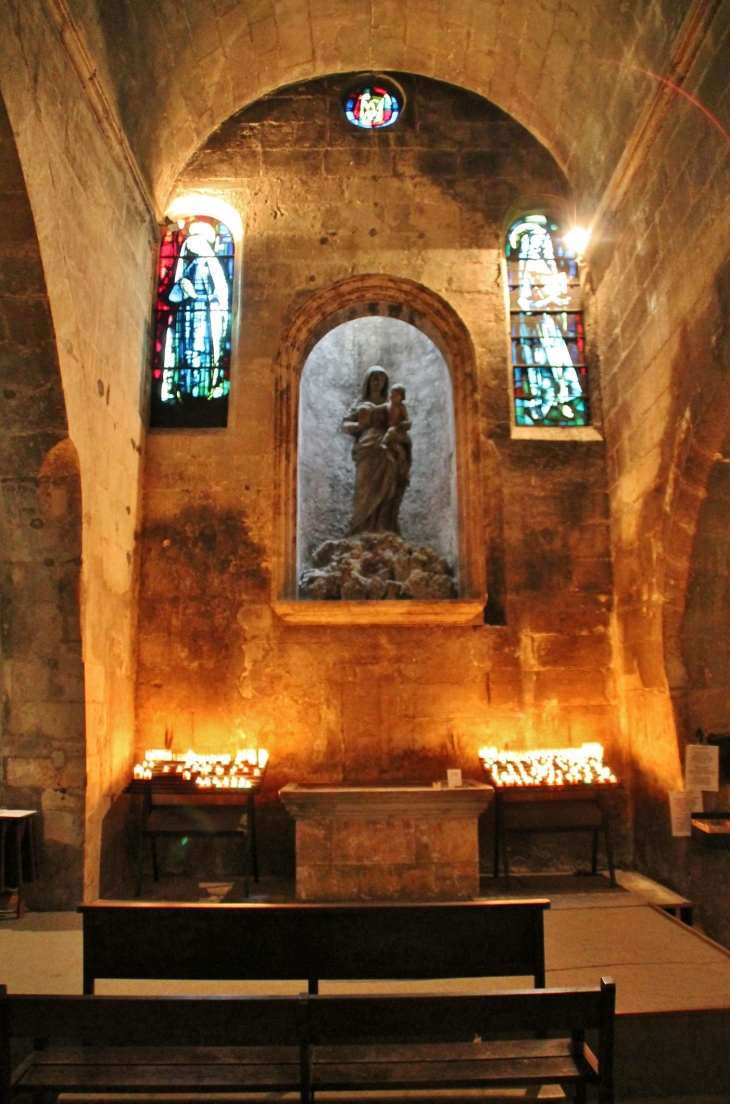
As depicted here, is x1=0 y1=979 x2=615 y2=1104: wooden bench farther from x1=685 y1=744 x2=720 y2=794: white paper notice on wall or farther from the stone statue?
the stone statue

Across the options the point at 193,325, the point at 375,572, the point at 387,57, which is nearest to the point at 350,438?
the point at 193,325

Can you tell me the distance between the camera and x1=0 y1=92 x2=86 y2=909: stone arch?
16.2ft

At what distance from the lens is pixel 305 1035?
2.18 metres

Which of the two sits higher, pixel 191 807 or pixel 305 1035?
pixel 305 1035

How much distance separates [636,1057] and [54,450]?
180 inches

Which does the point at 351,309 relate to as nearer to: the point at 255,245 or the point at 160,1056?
the point at 255,245

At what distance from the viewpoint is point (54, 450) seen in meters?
4.98

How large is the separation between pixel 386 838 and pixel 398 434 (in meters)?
3.53

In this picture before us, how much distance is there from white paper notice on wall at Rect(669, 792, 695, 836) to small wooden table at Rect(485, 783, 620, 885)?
1.42ft

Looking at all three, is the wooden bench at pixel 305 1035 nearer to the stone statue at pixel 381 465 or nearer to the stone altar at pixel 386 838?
the stone altar at pixel 386 838

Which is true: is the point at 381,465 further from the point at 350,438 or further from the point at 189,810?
the point at 189,810

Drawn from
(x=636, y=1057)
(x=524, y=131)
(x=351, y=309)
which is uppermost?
(x=524, y=131)

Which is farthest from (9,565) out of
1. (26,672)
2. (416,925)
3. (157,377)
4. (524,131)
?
(524,131)

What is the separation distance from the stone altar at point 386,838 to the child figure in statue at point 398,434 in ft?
10.1
